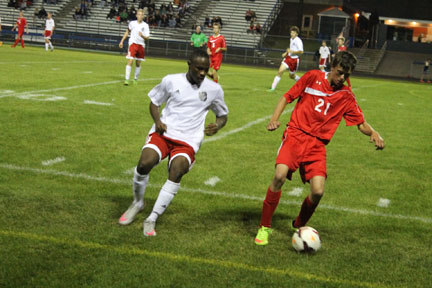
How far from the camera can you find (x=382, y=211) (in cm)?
659

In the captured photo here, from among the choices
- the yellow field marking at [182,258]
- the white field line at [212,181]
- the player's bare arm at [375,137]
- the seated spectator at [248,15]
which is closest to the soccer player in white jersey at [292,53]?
the white field line at [212,181]

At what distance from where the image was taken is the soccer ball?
5020mm

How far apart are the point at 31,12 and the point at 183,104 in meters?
45.9

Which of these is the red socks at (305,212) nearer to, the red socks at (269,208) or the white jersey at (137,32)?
the red socks at (269,208)

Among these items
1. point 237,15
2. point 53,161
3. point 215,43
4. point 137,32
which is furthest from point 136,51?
point 237,15

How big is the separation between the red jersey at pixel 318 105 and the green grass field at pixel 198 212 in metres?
1.00

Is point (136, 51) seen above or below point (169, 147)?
above

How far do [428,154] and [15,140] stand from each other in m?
6.67

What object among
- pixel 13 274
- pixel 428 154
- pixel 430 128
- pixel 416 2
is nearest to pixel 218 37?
pixel 430 128

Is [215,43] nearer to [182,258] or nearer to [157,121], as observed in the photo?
[157,121]

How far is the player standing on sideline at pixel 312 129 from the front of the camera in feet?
17.2

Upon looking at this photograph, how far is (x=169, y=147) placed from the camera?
555 centimetres

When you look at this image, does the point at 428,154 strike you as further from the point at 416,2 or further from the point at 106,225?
the point at 416,2

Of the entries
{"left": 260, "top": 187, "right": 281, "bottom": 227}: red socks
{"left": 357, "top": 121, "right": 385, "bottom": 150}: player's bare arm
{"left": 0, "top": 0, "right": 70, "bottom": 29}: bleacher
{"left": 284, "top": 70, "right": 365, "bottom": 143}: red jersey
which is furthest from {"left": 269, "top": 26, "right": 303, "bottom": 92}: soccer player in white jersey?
{"left": 0, "top": 0, "right": 70, "bottom": 29}: bleacher
